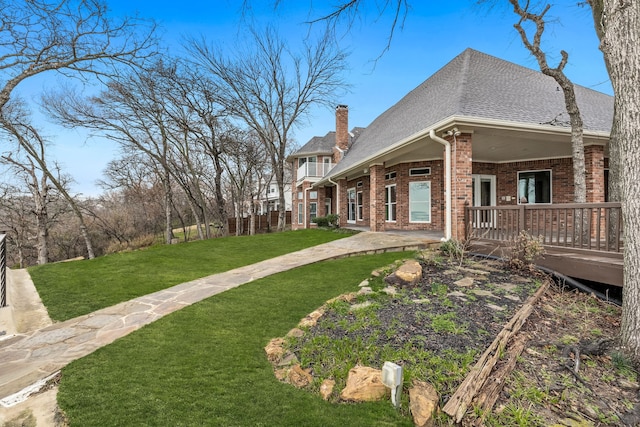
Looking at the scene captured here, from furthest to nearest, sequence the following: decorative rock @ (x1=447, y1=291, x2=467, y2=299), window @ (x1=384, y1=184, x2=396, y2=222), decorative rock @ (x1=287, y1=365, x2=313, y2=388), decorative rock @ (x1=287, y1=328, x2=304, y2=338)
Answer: window @ (x1=384, y1=184, x2=396, y2=222) → decorative rock @ (x1=447, y1=291, x2=467, y2=299) → decorative rock @ (x1=287, y1=328, x2=304, y2=338) → decorative rock @ (x1=287, y1=365, x2=313, y2=388)

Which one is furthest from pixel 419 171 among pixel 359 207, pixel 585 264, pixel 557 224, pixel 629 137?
pixel 629 137

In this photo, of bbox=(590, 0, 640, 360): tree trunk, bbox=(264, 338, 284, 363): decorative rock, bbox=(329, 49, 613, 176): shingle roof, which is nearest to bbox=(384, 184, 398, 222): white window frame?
bbox=(329, 49, 613, 176): shingle roof

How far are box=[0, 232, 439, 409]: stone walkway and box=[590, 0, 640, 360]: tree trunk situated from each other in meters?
5.13

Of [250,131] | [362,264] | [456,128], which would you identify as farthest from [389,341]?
[250,131]

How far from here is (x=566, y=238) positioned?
5133 millimetres

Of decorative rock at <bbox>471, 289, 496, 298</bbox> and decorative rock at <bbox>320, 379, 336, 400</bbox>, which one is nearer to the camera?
decorative rock at <bbox>320, 379, 336, 400</bbox>

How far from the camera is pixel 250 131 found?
1856 centimetres

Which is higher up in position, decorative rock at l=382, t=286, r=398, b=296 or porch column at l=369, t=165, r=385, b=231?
porch column at l=369, t=165, r=385, b=231

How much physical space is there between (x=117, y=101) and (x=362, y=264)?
43.5 ft

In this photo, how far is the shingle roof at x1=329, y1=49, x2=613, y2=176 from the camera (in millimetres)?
7160

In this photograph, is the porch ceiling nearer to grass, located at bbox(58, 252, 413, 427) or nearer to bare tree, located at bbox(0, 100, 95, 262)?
grass, located at bbox(58, 252, 413, 427)

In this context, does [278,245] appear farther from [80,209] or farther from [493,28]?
[80,209]

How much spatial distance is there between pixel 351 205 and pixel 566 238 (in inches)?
451

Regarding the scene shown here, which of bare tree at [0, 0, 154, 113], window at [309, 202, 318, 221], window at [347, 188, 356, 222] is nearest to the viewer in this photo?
bare tree at [0, 0, 154, 113]
